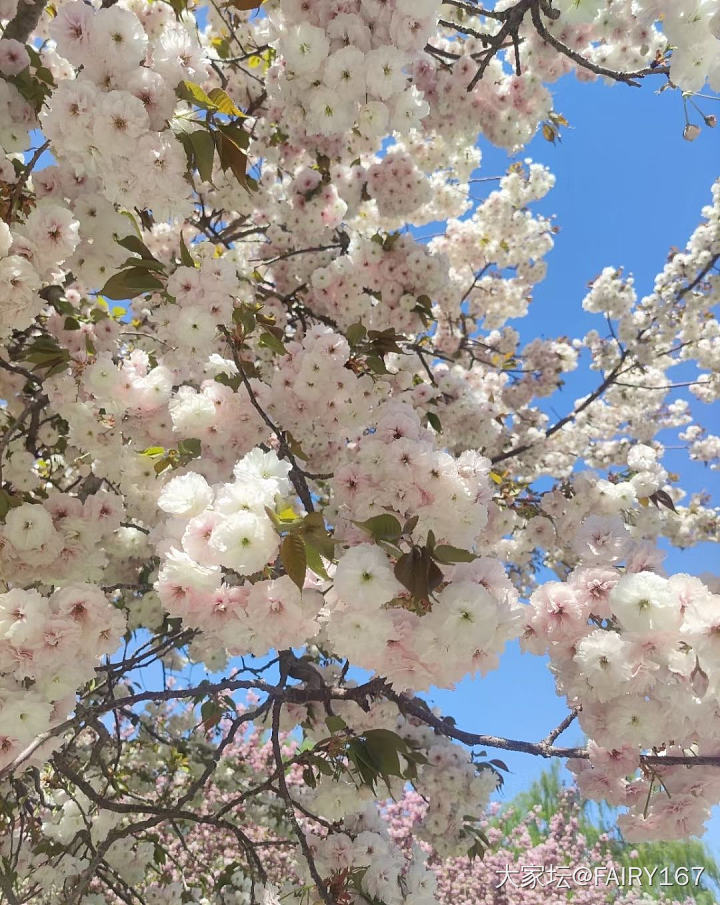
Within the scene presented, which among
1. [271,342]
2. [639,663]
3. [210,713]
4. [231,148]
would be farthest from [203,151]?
[210,713]

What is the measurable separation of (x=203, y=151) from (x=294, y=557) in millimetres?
1241

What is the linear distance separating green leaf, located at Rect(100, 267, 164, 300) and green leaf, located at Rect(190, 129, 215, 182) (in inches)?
15.6

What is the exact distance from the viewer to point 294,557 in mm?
1292

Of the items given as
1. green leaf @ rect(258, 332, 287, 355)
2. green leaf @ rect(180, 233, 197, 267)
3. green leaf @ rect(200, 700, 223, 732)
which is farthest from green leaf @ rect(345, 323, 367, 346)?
green leaf @ rect(200, 700, 223, 732)

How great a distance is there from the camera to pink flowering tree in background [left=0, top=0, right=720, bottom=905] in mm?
1471

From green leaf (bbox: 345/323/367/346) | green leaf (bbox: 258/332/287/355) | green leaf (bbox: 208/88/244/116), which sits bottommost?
green leaf (bbox: 258/332/287/355)

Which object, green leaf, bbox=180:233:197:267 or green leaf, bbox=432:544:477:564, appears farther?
green leaf, bbox=180:233:197:267

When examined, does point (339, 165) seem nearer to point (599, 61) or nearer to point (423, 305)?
point (423, 305)

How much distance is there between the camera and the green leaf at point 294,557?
1290mm

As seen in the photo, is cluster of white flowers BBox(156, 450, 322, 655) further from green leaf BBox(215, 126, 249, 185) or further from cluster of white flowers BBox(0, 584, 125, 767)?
green leaf BBox(215, 126, 249, 185)

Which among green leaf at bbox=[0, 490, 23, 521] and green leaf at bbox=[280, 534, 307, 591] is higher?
green leaf at bbox=[0, 490, 23, 521]

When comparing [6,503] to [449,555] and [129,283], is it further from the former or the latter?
[449,555]

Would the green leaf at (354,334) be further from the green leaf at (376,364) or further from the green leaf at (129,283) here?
the green leaf at (129,283)

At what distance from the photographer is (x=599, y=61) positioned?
430cm
